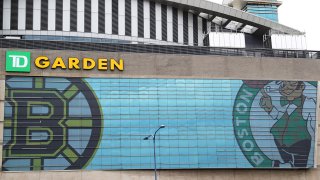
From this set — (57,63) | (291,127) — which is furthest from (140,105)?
(291,127)

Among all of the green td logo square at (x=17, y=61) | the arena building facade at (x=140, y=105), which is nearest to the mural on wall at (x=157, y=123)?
the arena building facade at (x=140, y=105)

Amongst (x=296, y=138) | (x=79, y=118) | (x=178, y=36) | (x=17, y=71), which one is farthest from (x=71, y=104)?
(x=296, y=138)

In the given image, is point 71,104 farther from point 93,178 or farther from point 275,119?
point 275,119

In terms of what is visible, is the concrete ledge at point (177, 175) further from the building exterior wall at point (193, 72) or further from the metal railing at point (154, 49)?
the metal railing at point (154, 49)

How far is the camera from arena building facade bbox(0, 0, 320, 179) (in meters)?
49.8

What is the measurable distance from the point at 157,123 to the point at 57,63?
1080cm

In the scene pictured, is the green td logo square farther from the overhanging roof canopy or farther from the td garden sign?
the overhanging roof canopy

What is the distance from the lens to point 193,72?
53.8 m

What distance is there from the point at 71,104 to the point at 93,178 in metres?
7.00

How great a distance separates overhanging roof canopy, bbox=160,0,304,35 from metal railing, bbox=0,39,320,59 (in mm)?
8869

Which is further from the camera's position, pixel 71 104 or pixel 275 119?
pixel 275 119

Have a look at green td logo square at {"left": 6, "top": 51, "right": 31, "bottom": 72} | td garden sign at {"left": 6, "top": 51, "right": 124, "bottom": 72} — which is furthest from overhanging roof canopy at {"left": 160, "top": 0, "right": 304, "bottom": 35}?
green td logo square at {"left": 6, "top": 51, "right": 31, "bottom": 72}

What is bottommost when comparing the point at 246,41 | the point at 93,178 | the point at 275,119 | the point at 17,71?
the point at 93,178

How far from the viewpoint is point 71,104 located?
50594 mm
